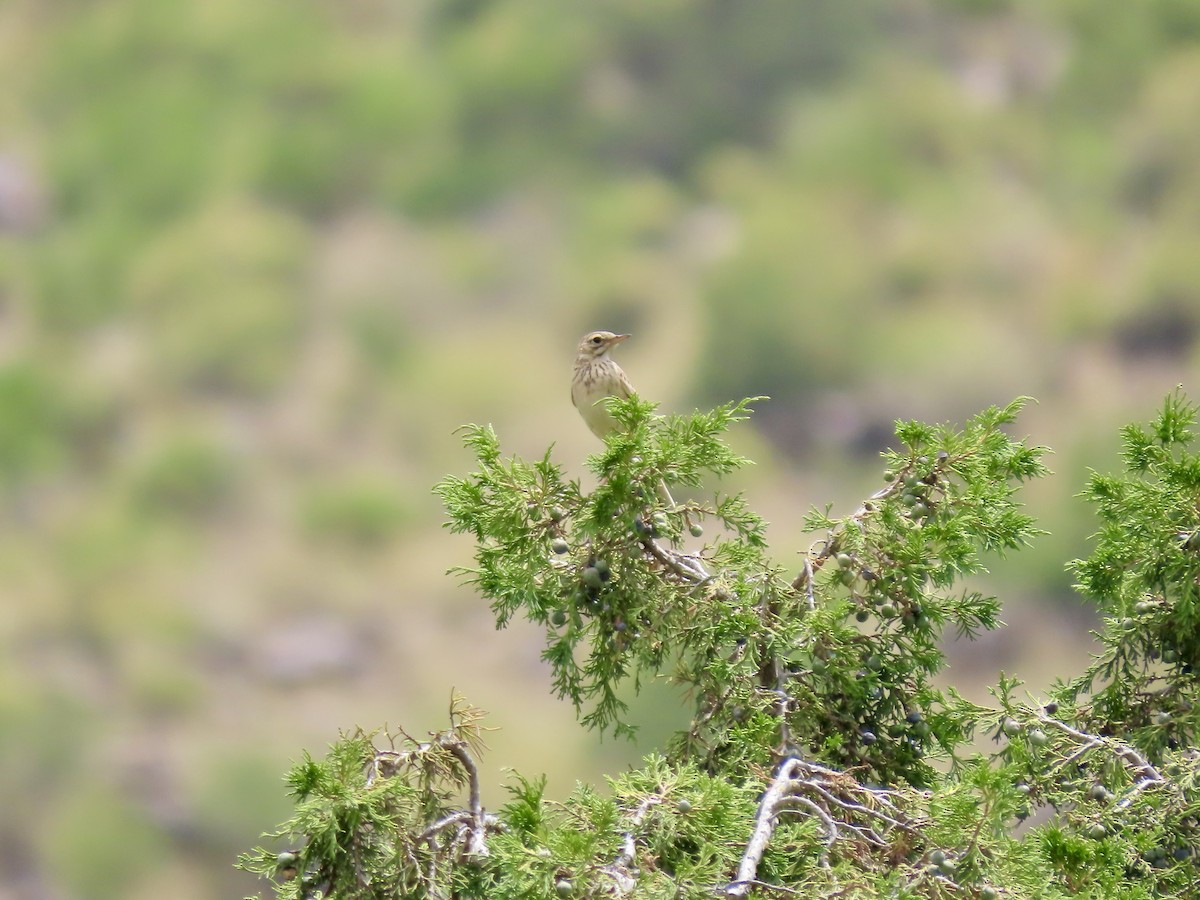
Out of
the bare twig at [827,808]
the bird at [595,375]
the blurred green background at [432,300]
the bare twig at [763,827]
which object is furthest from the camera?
the blurred green background at [432,300]

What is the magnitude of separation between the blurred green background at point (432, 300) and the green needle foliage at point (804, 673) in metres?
31.9

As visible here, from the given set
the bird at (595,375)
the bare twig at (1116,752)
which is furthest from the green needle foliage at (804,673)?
the bird at (595,375)

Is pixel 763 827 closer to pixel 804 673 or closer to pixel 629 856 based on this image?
pixel 629 856

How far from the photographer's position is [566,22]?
5300cm

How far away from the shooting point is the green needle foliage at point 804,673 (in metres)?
3.86

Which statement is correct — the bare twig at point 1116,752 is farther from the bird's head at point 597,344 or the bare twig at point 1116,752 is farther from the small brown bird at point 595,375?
the bird's head at point 597,344

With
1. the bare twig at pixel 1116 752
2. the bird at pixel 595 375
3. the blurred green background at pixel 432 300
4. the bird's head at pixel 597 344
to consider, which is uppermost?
the blurred green background at pixel 432 300

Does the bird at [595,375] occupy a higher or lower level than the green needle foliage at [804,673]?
A: higher

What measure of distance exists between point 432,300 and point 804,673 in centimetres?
4543

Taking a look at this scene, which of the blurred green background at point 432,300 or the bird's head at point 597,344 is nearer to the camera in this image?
A: the bird's head at point 597,344

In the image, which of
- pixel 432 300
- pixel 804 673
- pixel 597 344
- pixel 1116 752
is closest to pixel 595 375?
pixel 597 344

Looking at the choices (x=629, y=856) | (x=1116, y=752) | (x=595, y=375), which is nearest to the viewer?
(x=629, y=856)

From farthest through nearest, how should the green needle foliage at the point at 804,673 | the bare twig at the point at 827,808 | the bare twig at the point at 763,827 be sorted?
the green needle foliage at the point at 804,673 < the bare twig at the point at 827,808 < the bare twig at the point at 763,827

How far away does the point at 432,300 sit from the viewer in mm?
49344
